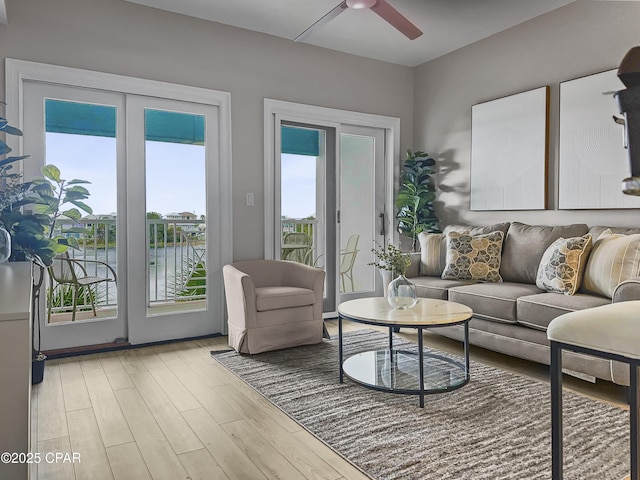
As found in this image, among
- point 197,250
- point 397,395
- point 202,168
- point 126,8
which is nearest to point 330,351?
point 397,395

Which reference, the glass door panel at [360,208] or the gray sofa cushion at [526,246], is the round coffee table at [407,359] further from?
the glass door panel at [360,208]

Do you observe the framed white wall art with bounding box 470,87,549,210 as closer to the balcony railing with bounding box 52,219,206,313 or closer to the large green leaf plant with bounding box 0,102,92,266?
the balcony railing with bounding box 52,219,206,313

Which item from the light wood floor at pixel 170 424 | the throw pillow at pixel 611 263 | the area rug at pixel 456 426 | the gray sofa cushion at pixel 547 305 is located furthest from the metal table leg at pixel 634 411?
the throw pillow at pixel 611 263

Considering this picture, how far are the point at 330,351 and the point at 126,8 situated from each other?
3.05 meters

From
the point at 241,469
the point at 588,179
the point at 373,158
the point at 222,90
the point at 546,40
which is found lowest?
the point at 241,469

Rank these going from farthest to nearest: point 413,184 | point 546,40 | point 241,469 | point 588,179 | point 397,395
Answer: point 413,184
point 546,40
point 588,179
point 397,395
point 241,469

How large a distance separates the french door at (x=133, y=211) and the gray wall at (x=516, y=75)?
2.33 metres

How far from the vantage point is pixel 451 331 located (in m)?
3.64

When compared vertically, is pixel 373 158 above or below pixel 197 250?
above

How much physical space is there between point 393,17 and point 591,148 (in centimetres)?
180

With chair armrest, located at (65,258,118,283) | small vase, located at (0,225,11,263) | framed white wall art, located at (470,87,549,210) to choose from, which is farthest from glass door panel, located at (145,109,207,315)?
framed white wall art, located at (470,87,549,210)

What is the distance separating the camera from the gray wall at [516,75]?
3.44m

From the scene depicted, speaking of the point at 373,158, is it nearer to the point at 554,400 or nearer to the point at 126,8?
the point at 126,8

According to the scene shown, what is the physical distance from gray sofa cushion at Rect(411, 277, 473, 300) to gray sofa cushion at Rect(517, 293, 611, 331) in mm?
656
